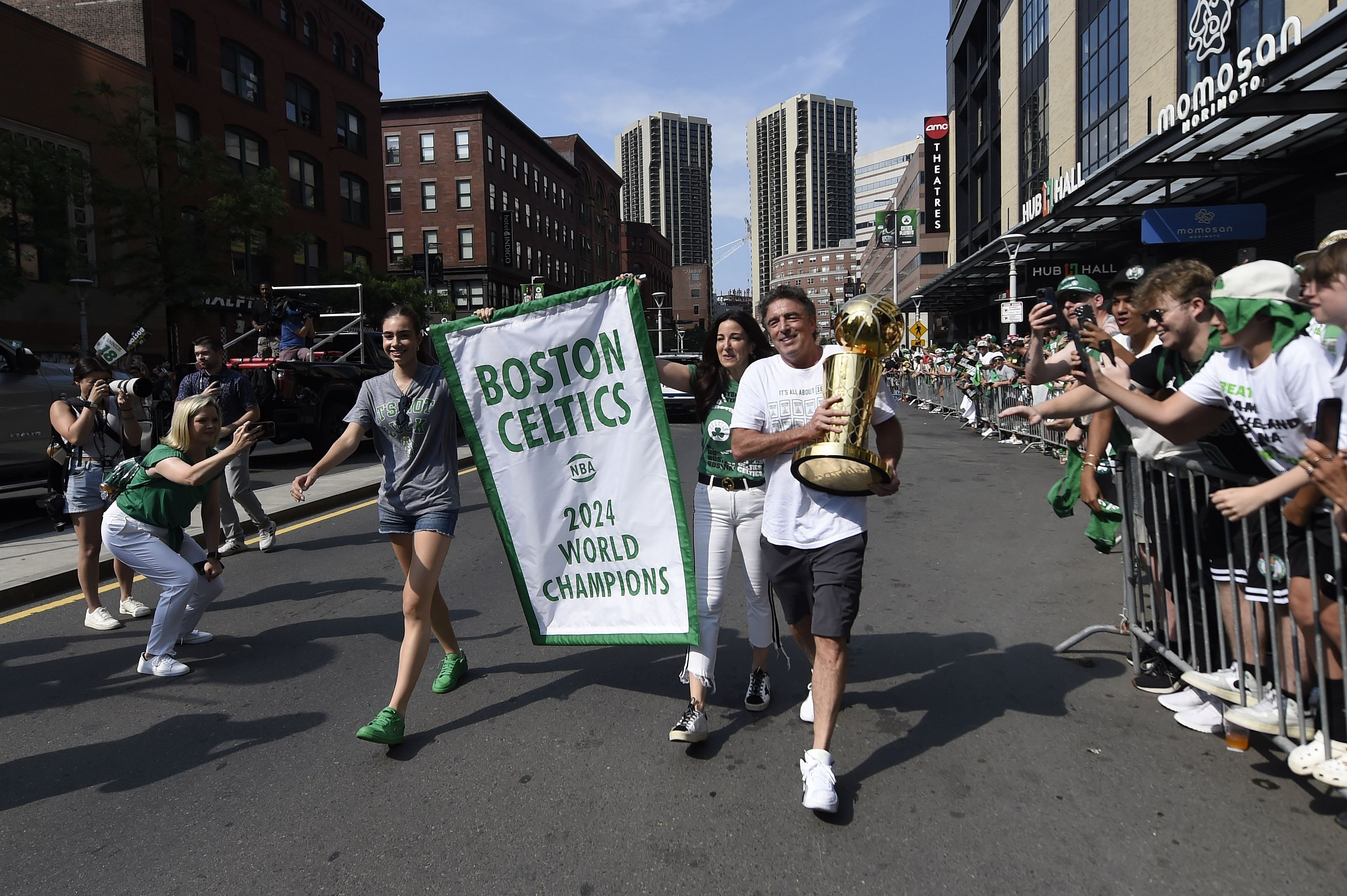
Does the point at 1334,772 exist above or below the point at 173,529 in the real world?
below

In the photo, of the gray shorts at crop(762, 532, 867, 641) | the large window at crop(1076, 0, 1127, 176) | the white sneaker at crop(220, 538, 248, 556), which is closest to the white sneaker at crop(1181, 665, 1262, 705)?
the gray shorts at crop(762, 532, 867, 641)

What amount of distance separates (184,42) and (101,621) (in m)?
29.6

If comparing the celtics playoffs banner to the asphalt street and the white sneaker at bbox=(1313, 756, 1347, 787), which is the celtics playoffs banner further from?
the white sneaker at bbox=(1313, 756, 1347, 787)

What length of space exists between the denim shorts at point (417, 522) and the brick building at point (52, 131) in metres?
20.6

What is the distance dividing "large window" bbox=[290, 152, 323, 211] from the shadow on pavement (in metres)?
33.3

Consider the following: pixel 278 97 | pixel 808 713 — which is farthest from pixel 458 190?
pixel 808 713

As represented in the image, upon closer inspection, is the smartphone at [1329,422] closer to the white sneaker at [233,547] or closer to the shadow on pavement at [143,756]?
the shadow on pavement at [143,756]

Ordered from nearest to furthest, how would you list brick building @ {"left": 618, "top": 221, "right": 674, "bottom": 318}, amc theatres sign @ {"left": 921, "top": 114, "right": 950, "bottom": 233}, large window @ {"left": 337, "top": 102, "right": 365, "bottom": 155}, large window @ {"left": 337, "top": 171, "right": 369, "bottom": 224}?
large window @ {"left": 337, "top": 171, "right": 369, "bottom": 224} → large window @ {"left": 337, "top": 102, "right": 365, "bottom": 155} → amc theatres sign @ {"left": 921, "top": 114, "right": 950, "bottom": 233} → brick building @ {"left": 618, "top": 221, "right": 674, "bottom": 318}

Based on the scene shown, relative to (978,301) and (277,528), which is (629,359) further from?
(978,301)

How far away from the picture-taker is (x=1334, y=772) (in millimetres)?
2938

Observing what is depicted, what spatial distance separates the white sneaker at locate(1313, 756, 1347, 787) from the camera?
9.55ft

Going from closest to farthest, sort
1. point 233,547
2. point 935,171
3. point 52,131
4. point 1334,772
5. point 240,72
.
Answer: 1. point 1334,772
2. point 233,547
3. point 52,131
4. point 240,72
5. point 935,171

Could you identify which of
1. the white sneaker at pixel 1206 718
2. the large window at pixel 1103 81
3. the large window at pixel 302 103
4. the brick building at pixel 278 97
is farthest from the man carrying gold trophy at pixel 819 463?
the large window at pixel 302 103

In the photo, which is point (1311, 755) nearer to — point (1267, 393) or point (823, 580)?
point (1267, 393)
